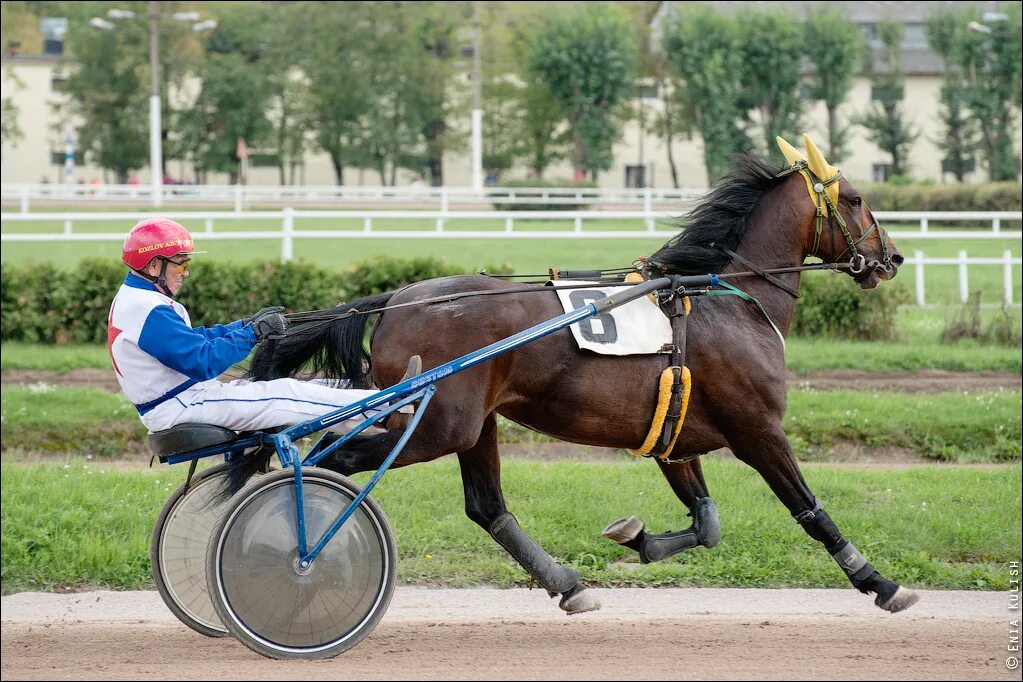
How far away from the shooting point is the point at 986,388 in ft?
31.9

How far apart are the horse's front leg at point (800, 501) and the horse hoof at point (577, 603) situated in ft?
2.88

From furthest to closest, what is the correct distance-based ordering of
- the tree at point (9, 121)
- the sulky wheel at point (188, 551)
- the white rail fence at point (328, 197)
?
the tree at point (9, 121) → the white rail fence at point (328, 197) → the sulky wheel at point (188, 551)

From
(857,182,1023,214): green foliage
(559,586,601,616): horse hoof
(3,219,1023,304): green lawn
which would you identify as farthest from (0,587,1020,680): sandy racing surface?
(857,182,1023,214): green foliage

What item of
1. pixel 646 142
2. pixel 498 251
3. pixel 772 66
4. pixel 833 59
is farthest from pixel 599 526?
pixel 646 142

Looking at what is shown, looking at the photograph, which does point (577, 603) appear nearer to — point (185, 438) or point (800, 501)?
point (800, 501)

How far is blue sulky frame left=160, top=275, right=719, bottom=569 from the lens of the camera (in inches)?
171

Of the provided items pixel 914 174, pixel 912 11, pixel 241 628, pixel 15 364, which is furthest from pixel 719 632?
pixel 912 11

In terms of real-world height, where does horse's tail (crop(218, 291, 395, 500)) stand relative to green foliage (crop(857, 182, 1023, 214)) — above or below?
below

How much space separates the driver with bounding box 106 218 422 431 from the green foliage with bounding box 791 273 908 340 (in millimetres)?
7571

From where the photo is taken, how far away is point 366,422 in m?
4.51

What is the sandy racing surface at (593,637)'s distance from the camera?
4414mm

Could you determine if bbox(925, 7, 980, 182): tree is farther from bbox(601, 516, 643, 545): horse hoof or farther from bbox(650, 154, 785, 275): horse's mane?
bbox(601, 516, 643, 545): horse hoof

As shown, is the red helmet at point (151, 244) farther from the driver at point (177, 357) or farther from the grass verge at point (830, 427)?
the grass verge at point (830, 427)

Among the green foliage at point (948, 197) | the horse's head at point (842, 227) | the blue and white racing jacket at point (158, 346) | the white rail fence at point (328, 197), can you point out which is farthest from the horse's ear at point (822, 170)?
the green foliage at point (948, 197)
